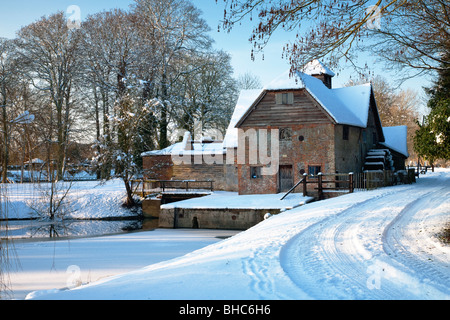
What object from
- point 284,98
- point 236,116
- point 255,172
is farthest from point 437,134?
point 236,116

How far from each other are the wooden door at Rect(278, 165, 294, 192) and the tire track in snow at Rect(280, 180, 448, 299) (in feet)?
43.8

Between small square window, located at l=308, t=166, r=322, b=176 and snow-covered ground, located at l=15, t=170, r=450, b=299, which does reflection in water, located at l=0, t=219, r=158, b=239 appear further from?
small square window, located at l=308, t=166, r=322, b=176

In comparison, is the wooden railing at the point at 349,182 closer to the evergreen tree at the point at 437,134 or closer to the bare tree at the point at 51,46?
the evergreen tree at the point at 437,134

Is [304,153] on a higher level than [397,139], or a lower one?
lower

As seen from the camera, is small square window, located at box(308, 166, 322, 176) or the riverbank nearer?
the riverbank

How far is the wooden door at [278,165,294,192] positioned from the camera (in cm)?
2697

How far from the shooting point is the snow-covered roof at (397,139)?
36656mm

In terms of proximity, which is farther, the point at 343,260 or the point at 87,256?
the point at 87,256

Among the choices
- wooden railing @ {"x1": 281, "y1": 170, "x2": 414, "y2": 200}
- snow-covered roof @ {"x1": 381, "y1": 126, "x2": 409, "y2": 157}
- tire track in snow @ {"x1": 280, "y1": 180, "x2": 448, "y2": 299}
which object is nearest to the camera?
tire track in snow @ {"x1": 280, "y1": 180, "x2": 448, "y2": 299}

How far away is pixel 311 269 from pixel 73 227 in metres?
20.2

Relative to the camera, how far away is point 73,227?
24.1m

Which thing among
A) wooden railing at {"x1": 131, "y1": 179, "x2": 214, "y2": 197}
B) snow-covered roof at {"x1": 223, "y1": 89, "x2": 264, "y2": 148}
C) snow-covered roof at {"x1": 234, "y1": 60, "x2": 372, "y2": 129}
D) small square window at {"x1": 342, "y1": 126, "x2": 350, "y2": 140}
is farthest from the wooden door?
wooden railing at {"x1": 131, "y1": 179, "x2": 214, "y2": 197}

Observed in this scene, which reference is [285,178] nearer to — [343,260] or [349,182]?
[349,182]
